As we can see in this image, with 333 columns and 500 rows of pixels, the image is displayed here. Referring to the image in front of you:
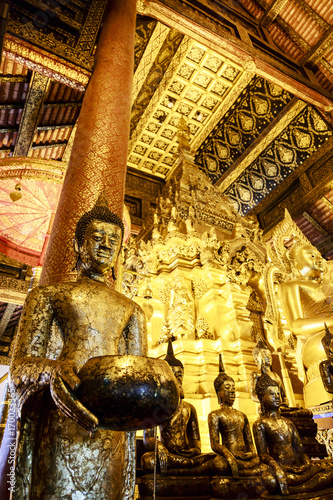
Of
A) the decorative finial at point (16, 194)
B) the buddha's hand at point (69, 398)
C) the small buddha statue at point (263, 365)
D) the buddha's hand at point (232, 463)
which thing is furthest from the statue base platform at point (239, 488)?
the decorative finial at point (16, 194)

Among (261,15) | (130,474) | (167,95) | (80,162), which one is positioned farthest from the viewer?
(167,95)

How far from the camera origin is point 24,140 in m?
5.71

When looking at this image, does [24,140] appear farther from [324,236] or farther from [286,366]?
[324,236]

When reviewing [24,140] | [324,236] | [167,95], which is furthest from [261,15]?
[24,140]

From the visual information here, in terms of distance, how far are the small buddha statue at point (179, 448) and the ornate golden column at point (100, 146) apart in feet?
3.89

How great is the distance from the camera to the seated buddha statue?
11.9ft

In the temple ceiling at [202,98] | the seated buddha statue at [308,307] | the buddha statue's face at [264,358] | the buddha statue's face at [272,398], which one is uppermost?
the temple ceiling at [202,98]

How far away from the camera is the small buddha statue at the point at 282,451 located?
186 cm

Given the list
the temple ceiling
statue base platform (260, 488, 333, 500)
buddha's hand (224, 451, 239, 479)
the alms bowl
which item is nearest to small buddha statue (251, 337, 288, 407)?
buddha's hand (224, 451, 239, 479)

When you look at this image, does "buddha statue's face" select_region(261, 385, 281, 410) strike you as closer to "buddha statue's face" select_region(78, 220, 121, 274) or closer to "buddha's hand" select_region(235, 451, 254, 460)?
"buddha's hand" select_region(235, 451, 254, 460)

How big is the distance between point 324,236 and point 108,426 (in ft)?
27.3

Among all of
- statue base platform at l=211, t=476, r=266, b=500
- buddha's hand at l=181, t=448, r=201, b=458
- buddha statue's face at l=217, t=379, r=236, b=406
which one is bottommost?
statue base platform at l=211, t=476, r=266, b=500

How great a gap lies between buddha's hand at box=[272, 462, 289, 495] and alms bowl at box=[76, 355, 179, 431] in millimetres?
1505

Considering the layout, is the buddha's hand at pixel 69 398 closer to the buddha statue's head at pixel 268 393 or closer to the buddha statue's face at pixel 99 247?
the buddha statue's face at pixel 99 247
